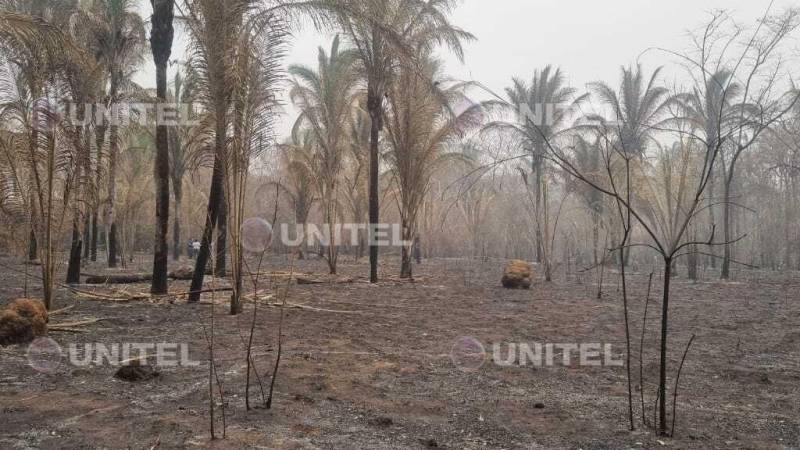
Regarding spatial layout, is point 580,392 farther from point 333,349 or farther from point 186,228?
point 186,228

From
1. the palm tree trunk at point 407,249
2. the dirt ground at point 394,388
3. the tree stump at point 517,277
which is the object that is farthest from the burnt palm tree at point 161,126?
the tree stump at point 517,277

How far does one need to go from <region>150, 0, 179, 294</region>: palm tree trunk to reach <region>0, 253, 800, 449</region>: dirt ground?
88 cm

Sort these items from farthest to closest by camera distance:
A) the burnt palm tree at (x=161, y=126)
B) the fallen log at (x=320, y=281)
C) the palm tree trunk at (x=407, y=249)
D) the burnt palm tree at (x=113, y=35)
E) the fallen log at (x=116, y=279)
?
the palm tree trunk at (x=407, y=249), the burnt palm tree at (x=113, y=35), the fallen log at (x=320, y=281), the fallen log at (x=116, y=279), the burnt palm tree at (x=161, y=126)

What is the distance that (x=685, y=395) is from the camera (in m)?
3.46

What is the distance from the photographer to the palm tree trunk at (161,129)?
731 centimetres

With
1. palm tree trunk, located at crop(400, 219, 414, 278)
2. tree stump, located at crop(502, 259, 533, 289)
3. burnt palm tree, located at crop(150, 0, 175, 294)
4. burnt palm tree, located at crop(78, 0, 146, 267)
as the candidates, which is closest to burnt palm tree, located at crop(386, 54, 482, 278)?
palm tree trunk, located at crop(400, 219, 414, 278)

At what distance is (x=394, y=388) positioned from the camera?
3.48 metres

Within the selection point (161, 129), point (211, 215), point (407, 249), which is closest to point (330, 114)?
point (407, 249)

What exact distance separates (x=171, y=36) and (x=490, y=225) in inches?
977

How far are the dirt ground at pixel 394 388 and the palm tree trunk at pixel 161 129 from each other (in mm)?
880

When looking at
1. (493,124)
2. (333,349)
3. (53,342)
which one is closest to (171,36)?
(53,342)

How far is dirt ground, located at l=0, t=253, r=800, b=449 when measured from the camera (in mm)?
2605

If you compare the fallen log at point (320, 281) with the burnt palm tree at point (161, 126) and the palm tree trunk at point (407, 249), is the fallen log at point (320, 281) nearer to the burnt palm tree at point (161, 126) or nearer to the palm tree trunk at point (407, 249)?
the palm tree trunk at point (407, 249)

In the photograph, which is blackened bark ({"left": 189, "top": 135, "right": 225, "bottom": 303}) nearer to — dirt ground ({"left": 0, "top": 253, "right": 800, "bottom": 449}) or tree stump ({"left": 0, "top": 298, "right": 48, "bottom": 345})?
dirt ground ({"left": 0, "top": 253, "right": 800, "bottom": 449})
